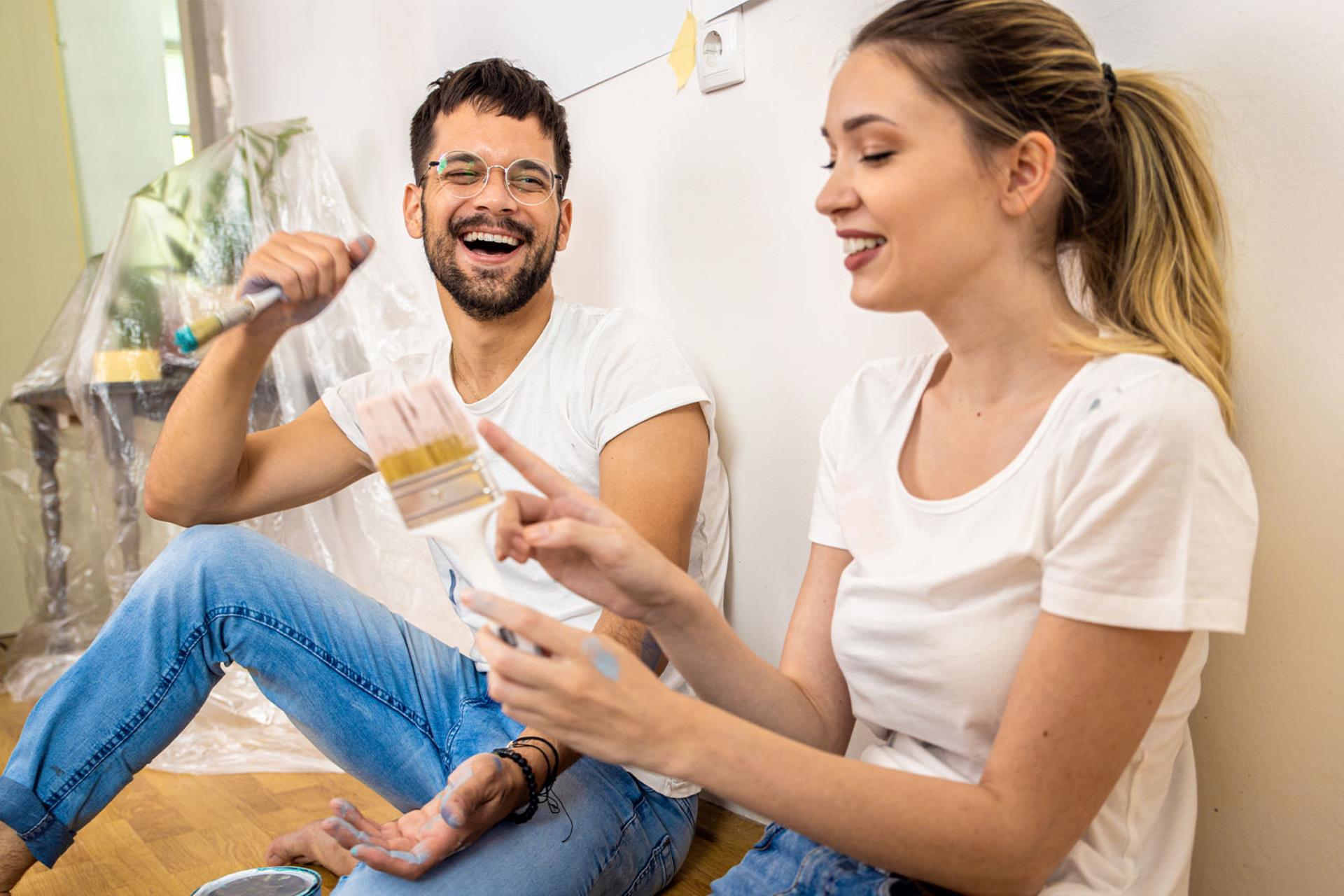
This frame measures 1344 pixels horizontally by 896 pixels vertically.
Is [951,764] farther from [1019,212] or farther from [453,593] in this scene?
[453,593]

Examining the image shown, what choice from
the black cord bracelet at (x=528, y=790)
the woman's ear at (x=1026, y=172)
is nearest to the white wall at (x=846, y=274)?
the woman's ear at (x=1026, y=172)

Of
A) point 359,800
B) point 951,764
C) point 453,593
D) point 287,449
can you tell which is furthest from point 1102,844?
point 359,800

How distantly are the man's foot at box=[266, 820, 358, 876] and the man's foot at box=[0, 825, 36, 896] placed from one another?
35cm

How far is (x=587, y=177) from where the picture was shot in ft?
5.50

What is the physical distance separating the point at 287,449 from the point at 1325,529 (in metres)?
1.19

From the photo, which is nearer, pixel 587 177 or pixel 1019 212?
pixel 1019 212

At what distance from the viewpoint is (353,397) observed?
1479 millimetres

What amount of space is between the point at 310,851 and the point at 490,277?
0.80 metres

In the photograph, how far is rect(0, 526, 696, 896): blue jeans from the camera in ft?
3.67

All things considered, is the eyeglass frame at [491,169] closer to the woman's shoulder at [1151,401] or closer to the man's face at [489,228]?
the man's face at [489,228]

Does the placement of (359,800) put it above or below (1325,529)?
below

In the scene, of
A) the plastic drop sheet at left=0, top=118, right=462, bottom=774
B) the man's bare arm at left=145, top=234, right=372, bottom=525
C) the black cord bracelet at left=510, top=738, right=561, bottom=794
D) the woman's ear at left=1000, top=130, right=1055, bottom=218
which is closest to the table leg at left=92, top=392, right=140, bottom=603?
the plastic drop sheet at left=0, top=118, right=462, bottom=774

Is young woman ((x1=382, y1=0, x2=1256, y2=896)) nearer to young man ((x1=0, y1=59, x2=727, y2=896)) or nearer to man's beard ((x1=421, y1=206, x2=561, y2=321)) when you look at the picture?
young man ((x1=0, y1=59, x2=727, y2=896))

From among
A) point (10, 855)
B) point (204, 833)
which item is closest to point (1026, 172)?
point (10, 855)
